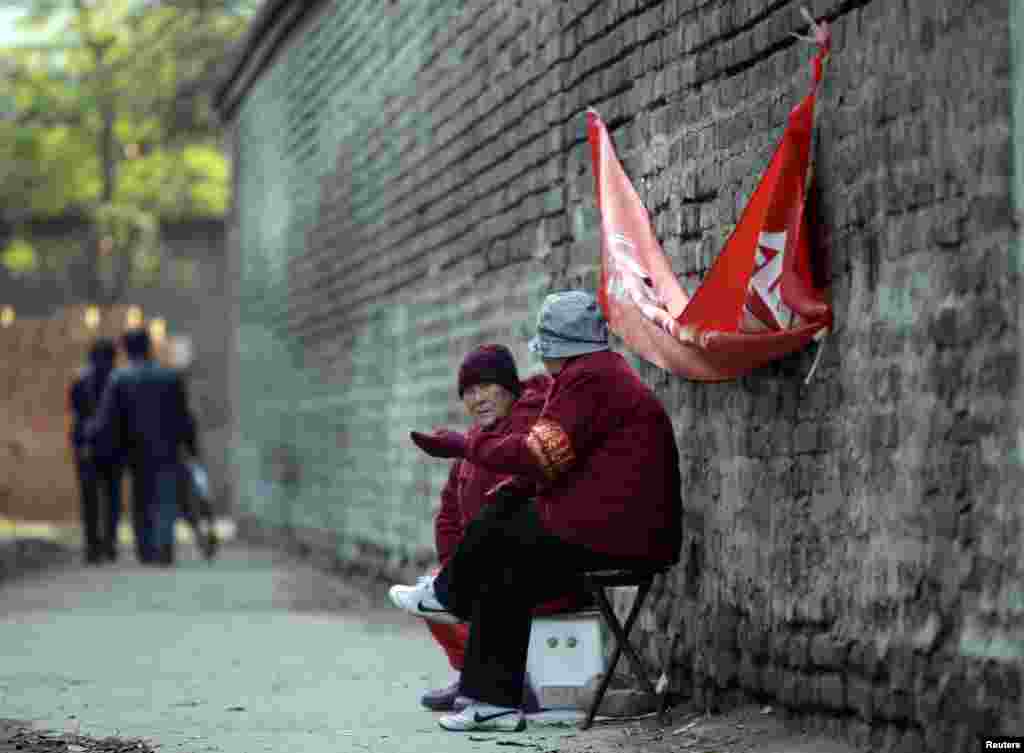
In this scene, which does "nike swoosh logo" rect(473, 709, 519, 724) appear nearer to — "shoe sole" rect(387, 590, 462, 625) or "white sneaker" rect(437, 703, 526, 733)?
"white sneaker" rect(437, 703, 526, 733)

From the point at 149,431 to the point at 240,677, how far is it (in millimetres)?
7521

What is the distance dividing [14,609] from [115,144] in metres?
25.5

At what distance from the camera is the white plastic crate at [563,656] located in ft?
22.8

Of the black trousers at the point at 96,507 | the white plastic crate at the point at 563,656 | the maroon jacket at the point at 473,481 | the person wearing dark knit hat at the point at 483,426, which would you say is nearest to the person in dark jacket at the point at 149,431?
the black trousers at the point at 96,507

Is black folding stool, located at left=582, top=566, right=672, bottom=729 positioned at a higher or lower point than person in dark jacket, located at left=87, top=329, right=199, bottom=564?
lower

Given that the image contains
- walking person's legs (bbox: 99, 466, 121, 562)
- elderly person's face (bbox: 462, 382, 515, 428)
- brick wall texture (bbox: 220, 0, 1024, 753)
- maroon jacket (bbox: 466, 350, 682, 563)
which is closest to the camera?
brick wall texture (bbox: 220, 0, 1024, 753)

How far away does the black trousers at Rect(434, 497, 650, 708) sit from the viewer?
655 centimetres

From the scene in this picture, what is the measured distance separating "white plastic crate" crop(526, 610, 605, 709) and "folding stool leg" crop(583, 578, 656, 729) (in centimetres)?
14

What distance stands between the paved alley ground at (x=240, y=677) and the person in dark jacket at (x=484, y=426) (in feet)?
0.78

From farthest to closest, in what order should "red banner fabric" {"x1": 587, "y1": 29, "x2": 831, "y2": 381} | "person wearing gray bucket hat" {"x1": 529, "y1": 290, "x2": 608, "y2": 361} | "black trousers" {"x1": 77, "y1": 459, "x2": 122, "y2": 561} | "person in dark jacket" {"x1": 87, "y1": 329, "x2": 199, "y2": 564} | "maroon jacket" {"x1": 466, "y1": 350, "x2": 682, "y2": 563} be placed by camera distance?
"black trousers" {"x1": 77, "y1": 459, "x2": 122, "y2": 561}
"person in dark jacket" {"x1": 87, "y1": 329, "x2": 199, "y2": 564}
"person wearing gray bucket hat" {"x1": 529, "y1": 290, "x2": 608, "y2": 361}
"maroon jacket" {"x1": 466, "y1": 350, "x2": 682, "y2": 563}
"red banner fabric" {"x1": 587, "y1": 29, "x2": 831, "y2": 381}

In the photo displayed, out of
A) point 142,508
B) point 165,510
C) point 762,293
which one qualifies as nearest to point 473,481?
point 762,293

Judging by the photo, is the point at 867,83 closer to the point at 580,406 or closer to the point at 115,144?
the point at 580,406

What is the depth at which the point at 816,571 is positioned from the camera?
19.7ft

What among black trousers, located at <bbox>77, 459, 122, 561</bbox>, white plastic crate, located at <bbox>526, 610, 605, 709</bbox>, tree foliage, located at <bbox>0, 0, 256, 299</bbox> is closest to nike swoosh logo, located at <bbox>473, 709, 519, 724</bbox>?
white plastic crate, located at <bbox>526, 610, 605, 709</bbox>
